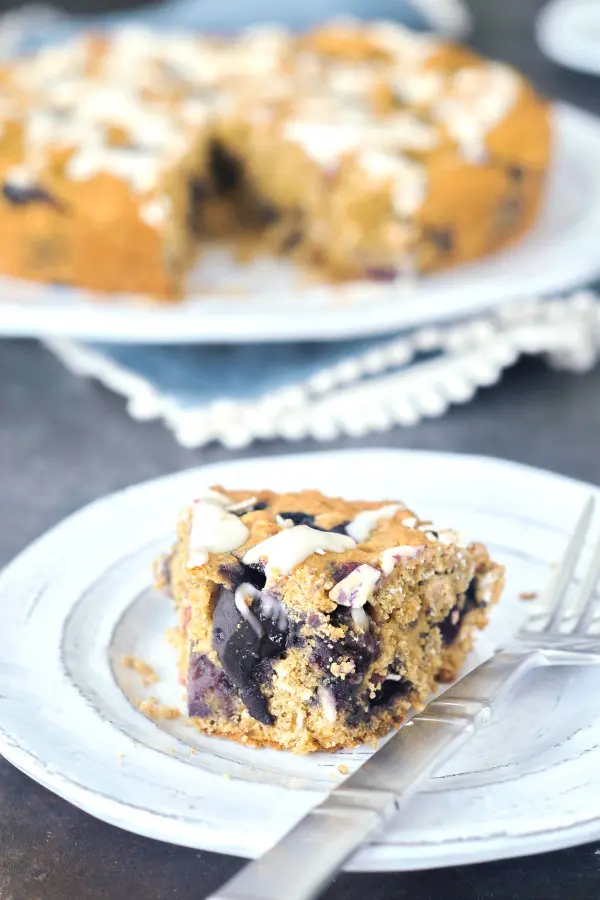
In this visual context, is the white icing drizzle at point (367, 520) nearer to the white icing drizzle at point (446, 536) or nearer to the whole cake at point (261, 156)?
the white icing drizzle at point (446, 536)

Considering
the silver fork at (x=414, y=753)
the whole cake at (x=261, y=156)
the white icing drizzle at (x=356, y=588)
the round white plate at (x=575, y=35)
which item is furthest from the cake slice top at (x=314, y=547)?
the round white plate at (x=575, y=35)

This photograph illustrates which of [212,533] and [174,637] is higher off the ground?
[212,533]

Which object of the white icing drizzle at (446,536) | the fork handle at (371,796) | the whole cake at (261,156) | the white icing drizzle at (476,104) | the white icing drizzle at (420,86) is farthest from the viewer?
the white icing drizzle at (420,86)

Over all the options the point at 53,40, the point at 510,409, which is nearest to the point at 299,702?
the point at 510,409

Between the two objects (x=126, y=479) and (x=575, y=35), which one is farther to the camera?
(x=575, y=35)

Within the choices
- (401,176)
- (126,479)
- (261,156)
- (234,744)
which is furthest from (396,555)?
(261,156)

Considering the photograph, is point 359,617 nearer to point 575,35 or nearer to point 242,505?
point 242,505
